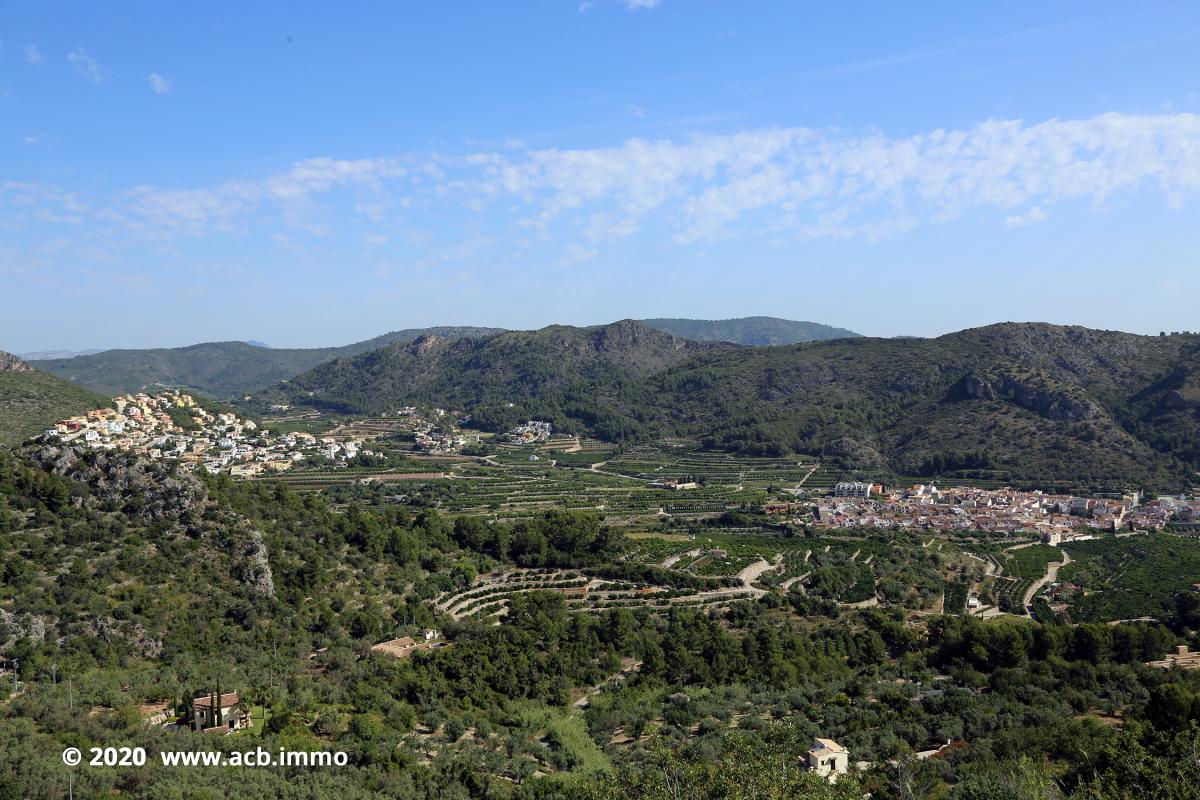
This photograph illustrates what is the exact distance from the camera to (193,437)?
8162cm

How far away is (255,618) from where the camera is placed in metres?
30.8

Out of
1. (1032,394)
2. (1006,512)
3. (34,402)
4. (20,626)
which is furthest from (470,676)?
(1032,394)

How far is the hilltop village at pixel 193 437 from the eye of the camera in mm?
69688

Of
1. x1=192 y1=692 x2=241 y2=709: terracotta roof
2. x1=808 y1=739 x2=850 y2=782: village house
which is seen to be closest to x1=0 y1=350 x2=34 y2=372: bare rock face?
x1=192 y1=692 x2=241 y2=709: terracotta roof

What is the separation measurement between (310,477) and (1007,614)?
54.0 m

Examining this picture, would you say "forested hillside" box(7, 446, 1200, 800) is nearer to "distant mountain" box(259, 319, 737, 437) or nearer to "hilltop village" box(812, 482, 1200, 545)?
"hilltop village" box(812, 482, 1200, 545)

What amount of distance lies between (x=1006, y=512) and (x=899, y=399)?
41172mm

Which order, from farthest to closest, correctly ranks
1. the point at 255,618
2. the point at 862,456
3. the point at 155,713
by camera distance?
the point at 862,456 → the point at 255,618 → the point at 155,713

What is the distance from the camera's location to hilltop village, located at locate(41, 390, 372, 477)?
69688 millimetres

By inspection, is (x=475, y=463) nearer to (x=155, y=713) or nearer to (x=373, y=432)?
(x=373, y=432)

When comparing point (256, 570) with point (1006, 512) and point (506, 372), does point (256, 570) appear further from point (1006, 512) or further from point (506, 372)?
point (506, 372)

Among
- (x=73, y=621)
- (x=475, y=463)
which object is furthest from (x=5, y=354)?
(x=73, y=621)

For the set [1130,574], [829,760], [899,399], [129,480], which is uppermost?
[899,399]

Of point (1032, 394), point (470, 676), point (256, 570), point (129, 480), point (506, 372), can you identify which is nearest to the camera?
point (470, 676)
